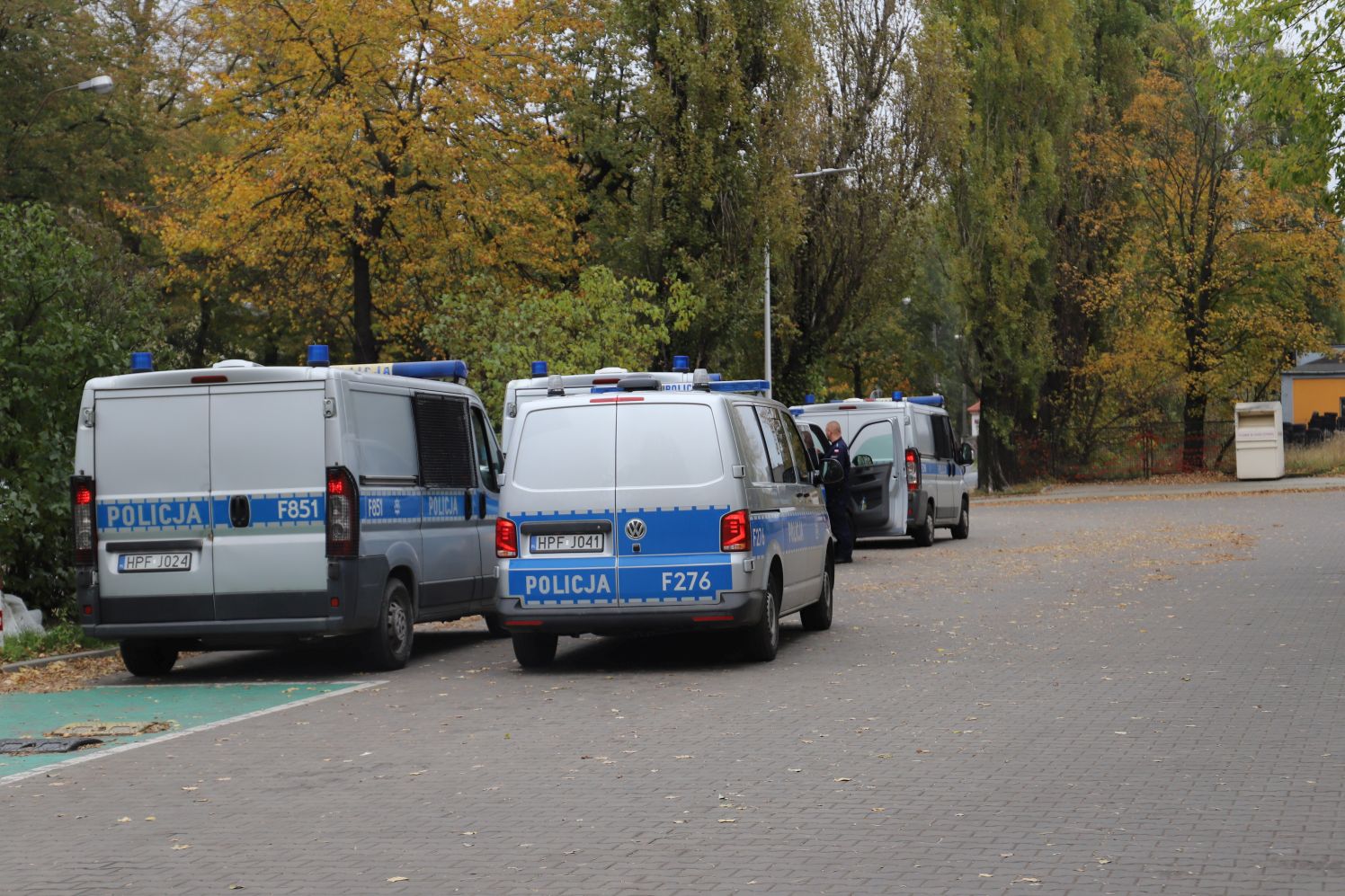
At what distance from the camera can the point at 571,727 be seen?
10055 mm

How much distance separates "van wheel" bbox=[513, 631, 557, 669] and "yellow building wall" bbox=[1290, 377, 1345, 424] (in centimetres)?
6632

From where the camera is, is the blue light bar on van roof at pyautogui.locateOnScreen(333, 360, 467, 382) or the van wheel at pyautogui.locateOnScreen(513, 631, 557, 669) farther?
the blue light bar on van roof at pyautogui.locateOnScreen(333, 360, 467, 382)

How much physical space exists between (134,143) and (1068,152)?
79.4 ft

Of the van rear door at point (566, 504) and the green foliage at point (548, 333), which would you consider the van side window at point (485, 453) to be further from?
the green foliage at point (548, 333)

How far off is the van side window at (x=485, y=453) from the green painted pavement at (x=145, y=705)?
3.14 m

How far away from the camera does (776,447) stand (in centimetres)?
1408

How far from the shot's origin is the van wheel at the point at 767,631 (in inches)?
508

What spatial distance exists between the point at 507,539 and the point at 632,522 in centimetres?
93

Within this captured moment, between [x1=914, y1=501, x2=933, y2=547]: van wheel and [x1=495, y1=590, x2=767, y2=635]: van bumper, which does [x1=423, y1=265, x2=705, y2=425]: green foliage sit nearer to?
[x1=914, y1=501, x2=933, y2=547]: van wheel

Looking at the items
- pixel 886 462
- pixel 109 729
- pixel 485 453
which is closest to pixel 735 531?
pixel 485 453

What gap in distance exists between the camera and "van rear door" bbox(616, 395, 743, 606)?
12.5 meters

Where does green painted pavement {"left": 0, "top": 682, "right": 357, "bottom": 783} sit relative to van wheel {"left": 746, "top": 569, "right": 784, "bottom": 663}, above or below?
below

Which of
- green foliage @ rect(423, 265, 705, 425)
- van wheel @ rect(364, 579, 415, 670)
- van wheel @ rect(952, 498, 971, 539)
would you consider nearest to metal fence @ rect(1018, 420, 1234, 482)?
van wheel @ rect(952, 498, 971, 539)

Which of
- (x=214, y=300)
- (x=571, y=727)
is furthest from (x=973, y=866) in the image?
(x=214, y=300)
